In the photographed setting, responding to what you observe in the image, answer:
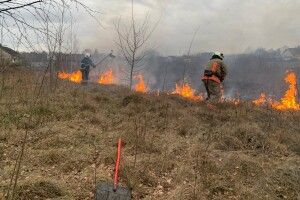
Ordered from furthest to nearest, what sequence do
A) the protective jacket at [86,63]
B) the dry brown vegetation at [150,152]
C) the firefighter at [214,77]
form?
the protective jacket at [86,63], the firefighter at [214,77], the dry brown vegetation at [150,152]

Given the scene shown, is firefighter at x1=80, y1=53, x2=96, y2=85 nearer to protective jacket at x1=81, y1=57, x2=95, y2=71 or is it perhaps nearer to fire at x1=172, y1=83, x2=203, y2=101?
protective jacket at x1=81, y1=57, x2=95, y2=71

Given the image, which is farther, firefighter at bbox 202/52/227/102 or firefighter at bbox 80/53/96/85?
firefighter at bbox 80/53/96/85

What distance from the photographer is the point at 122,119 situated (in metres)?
9.20

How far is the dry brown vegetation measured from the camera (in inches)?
225

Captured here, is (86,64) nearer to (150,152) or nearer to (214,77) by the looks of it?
(214,77)

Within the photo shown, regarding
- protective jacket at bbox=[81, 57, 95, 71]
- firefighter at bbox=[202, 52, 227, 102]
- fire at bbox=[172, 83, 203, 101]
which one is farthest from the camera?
protective jacket at bbox=[81, 57, 95, 71]

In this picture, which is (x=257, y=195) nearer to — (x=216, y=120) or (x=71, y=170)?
(x=71, y=170)

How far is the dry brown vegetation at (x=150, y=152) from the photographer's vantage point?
225 inches

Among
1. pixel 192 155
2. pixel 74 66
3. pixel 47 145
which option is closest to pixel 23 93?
pixel 47 145

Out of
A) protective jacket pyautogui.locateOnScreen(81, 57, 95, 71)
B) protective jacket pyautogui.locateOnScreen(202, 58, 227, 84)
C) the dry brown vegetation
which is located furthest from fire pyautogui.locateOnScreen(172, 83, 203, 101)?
protective jacket pyautogui.locateOnScreen(81, 57, 95, 71)

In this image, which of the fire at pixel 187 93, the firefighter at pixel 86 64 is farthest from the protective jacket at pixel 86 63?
the fire at pixel 187 93

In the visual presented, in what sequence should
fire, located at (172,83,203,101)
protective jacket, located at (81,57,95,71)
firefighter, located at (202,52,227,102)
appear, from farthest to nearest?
1. protective jacket, located at (81,57,95,71)
2. fire, located at (172,83,203,101)
3. firefighter, located at (202,52,227,102)

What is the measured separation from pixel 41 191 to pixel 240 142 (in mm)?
4069

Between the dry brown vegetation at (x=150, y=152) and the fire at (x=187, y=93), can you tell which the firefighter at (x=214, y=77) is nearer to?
the fire at (x=187, y=93)
